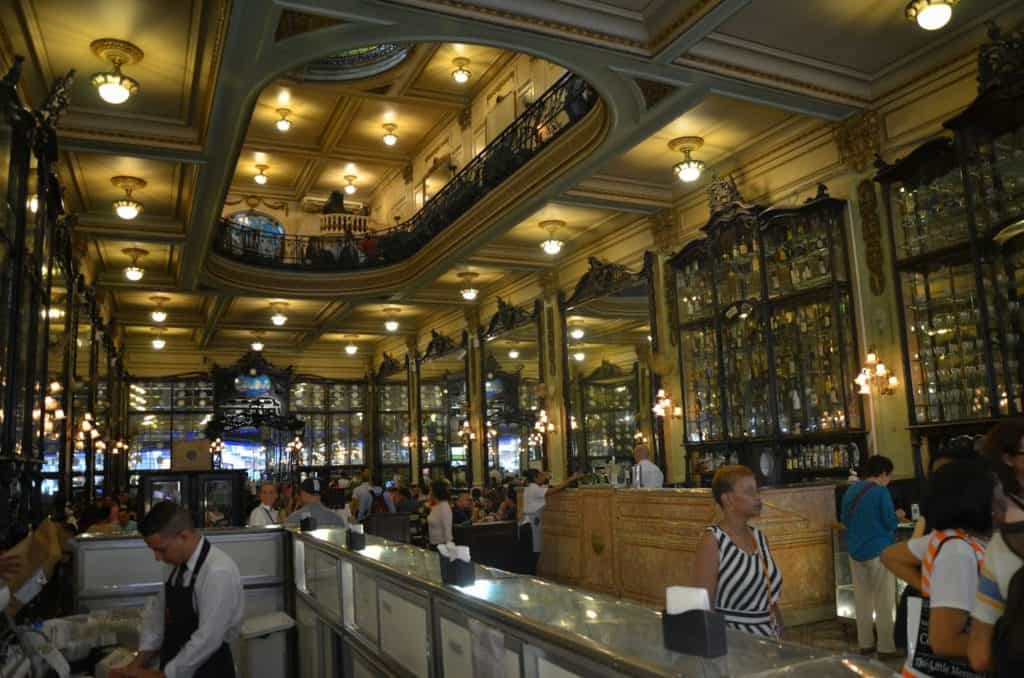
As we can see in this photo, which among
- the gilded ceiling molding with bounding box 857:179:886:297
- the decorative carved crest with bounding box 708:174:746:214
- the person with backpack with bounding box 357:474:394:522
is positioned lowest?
the person with backpack with bounding box 357:474:394:522

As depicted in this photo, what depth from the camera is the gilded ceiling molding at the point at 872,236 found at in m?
9.20

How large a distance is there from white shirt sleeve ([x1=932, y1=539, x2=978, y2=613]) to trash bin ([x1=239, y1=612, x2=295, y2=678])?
11.8ft

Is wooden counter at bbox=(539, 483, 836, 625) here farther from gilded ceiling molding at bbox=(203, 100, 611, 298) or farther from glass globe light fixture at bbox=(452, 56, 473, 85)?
glass globe light fixture at bbox=(452, 56, 473, 85)

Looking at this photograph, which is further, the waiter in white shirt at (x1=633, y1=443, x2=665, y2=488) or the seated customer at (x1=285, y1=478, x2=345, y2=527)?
the waiter in white shirt at (x1=633, y1=443, x2=665, y2=488)

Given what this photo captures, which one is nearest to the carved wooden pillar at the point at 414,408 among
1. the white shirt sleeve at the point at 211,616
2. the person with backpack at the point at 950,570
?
the white shirt sleeve at the point at 211,616

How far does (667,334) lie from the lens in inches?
492

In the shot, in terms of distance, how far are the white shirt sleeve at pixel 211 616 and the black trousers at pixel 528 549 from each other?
23.2 ft

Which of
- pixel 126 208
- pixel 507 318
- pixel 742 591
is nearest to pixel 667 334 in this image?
pixel 507 318

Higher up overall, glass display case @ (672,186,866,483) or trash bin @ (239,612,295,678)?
glass display case @ (672,186,866,483)

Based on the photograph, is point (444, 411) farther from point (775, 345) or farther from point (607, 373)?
point (775, 345)

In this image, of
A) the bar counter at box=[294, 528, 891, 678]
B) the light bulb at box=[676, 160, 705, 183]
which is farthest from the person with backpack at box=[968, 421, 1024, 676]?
the light bulb at box=[676, 160, 705, 183]

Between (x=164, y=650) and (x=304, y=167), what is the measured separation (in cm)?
1690

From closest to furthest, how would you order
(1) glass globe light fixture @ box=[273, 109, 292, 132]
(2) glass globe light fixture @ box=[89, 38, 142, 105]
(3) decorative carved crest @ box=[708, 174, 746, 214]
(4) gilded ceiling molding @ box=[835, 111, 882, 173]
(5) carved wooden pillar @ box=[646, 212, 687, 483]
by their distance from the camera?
(2) glass globe light fixture @ box=[89, 38, 142, 105] < (4) gilded ceiling molding @ box=[835, 111, 882, 173] < (3) decorative carved crest @ box=[708, 174, 746, 214] < (5) carved wooden pillar @ box=[646, 212, 687, 483] < (1) glass globe light fixture @ box=[273, 109, 292, 132]

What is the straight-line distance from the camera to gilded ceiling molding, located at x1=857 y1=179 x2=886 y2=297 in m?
9.20
